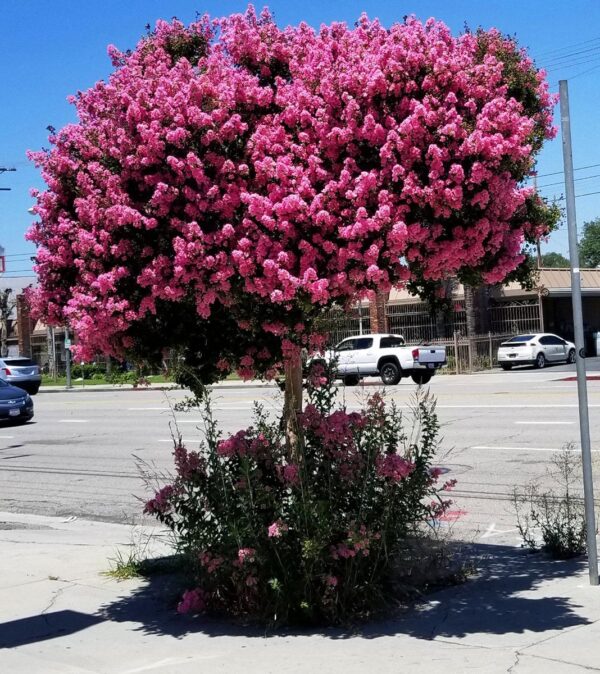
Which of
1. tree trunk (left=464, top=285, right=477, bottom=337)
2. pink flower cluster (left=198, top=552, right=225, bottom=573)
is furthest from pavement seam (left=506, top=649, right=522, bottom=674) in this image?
tree trunk (left=464, top=285, right=477, bottom=337)

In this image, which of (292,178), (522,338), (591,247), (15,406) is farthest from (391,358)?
(591,247)

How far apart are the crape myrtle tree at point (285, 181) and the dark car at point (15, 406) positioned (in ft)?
61.9

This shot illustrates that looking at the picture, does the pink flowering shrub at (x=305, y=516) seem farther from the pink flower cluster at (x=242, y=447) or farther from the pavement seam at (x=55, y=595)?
the pavement seam at (x=55, y=595)

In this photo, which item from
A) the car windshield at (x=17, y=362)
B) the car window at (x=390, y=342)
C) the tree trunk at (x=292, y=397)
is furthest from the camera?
the car windshield at (x=17, y=362)

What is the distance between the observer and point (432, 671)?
4.94m

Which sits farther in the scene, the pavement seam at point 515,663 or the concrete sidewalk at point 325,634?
the concrete sidewalk at point 325,634

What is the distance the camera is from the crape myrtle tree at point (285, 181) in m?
5.51

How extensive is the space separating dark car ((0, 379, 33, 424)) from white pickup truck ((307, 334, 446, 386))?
11.5 m

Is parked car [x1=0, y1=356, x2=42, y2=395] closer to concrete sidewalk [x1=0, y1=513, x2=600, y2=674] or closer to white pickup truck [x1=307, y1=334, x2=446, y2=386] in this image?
white pickup truck [x1=307, y1=334, x2=446, y2=386]

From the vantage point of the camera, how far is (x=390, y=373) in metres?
33.3

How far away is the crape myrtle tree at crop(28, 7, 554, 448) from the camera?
5.51m

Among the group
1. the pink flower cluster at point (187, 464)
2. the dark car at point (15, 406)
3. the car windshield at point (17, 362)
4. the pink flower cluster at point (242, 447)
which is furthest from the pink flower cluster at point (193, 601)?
the car windshield at point (17, 362)

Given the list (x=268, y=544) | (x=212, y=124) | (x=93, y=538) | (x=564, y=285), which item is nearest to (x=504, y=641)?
(x=268, y=544)

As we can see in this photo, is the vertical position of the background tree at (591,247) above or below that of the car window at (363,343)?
above
